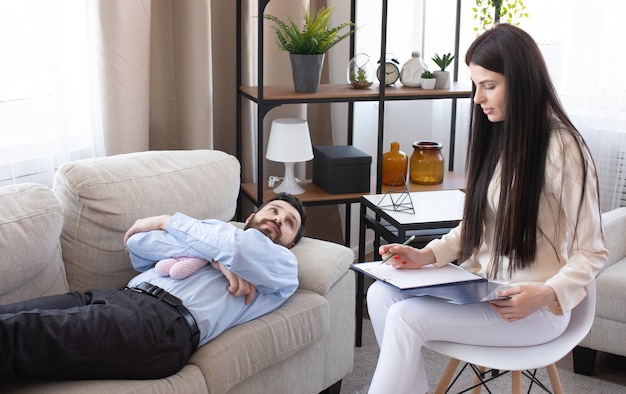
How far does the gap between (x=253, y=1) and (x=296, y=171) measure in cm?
76

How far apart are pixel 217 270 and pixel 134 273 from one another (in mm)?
328

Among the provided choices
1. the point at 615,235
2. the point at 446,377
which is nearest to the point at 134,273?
the point at 446,377

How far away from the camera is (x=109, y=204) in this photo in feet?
7.19

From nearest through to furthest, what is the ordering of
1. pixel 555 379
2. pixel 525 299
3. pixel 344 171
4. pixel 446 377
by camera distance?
pixel 525 299 < pixel 555 379 < pixel 446 377 < pixel 344 171

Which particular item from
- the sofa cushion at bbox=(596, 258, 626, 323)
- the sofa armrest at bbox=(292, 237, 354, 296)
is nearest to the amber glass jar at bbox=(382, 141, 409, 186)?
the sofa armrest at bbox=(292, 237, 354, 296)

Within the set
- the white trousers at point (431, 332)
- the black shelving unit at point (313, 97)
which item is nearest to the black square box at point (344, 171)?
the black shelving unit at point (313, 97)

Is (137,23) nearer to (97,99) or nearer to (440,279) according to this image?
(97,99)

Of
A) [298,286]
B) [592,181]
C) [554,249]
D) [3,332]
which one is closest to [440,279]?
[554,249]

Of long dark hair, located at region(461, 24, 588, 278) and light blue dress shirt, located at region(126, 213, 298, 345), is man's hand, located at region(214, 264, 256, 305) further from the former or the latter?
long dark hair, located at region(461, 24, 588, 278)

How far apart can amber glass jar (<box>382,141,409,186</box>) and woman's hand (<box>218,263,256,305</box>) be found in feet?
3.88

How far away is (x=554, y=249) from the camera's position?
5.90 ft

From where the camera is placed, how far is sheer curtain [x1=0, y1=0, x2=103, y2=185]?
2.42 meters

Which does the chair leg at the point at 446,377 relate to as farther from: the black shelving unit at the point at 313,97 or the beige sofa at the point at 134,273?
the black shelving unit at the point at 313,97

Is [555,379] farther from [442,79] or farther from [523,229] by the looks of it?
[442,79]
